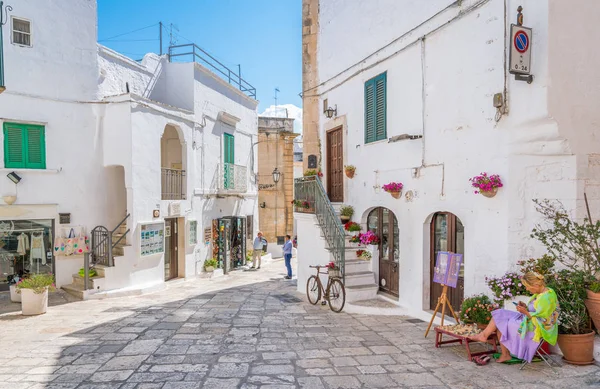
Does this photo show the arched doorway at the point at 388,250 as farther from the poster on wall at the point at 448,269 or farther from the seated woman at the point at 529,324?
the seated woman at the point at 529,324

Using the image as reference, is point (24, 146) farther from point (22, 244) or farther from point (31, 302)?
point (31, 302)

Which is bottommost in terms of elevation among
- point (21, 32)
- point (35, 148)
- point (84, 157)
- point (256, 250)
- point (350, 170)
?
point (256, 250)

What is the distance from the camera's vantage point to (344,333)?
7.36 metres

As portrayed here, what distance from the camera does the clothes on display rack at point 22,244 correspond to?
11422 millimetres

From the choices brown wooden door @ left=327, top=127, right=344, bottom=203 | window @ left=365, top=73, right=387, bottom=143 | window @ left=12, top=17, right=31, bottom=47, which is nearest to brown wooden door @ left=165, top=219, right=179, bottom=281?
brown wooden door @ left=327, top=127, right=344, bottom=203

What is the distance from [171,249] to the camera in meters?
15.2

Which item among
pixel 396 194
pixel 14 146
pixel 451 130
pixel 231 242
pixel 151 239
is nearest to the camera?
pixel 451 130

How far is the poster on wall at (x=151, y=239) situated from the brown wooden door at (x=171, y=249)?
160cm

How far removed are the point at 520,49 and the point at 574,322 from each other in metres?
3.79

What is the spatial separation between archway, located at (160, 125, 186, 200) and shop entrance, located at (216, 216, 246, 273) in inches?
114

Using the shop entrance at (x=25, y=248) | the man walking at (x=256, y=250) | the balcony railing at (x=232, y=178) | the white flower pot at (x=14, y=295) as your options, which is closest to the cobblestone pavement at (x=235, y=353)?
the white flower pot at (x=14, y=295)

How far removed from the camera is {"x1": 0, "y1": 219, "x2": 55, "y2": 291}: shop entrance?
37.1 feet

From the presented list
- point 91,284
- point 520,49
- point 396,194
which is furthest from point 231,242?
point 520,49

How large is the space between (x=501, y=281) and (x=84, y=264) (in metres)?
9.98
